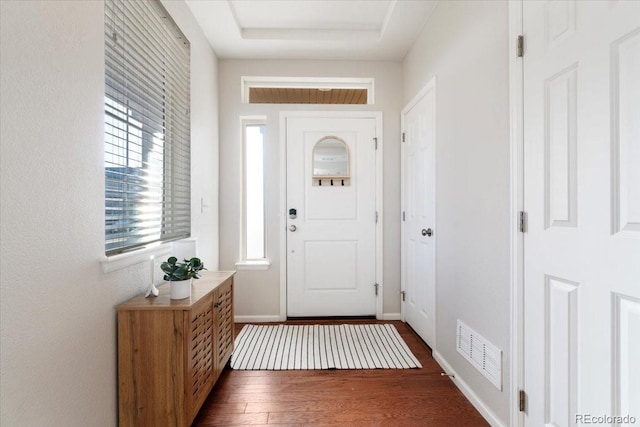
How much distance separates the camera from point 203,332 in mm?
1606

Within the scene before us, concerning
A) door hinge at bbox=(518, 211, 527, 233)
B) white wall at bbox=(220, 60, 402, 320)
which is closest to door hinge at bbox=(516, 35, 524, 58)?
door hinge at bbox=(518, 211, 527, 233)

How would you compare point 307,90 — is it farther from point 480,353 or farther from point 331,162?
point 480,353

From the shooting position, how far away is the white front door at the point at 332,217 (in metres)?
3.05

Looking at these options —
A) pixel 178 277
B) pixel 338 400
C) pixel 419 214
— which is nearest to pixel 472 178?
pixel 419 214

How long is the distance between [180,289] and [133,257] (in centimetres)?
27

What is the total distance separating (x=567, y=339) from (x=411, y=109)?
85.9 inches

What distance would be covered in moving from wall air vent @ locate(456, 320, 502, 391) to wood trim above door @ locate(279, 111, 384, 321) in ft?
3.90

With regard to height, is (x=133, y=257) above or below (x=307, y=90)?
below

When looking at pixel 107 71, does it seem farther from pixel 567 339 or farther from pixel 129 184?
pixel 567 339

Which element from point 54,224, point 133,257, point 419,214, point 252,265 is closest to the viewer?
point 54,224

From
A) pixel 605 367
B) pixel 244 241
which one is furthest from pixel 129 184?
pixel 605 367

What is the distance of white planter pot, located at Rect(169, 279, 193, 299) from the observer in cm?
149

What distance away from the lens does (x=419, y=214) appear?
102 inches

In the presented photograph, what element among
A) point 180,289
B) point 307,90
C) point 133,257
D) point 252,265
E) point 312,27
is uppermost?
point 312,27
